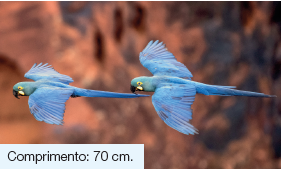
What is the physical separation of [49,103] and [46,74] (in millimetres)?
181

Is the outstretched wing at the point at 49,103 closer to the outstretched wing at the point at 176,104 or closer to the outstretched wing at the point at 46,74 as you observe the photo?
the outstretched wing at the point at 46,74

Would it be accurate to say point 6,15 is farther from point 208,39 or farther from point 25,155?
point 208,39

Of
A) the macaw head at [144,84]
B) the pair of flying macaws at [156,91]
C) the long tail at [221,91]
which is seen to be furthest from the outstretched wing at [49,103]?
the long tail at [221,91]

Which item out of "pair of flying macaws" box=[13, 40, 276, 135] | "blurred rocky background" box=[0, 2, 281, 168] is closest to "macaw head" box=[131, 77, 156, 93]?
"pair of flying macaws" box=[13, 40, 276, 135]

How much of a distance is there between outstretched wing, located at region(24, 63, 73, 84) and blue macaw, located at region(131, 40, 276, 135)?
25cm

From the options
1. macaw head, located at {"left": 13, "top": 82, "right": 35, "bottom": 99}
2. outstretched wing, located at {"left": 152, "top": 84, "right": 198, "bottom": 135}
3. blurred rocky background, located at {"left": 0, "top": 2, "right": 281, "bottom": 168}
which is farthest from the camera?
blurred rocky background, located at {"left": 0, "top": 2, "right": 281, "bottom": 168}

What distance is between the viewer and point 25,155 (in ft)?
3.23

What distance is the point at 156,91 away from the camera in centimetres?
83

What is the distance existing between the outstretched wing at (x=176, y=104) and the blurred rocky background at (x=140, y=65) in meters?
0.36

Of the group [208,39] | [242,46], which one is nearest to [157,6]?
[208,39]

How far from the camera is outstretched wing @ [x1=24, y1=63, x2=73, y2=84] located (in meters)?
0.95

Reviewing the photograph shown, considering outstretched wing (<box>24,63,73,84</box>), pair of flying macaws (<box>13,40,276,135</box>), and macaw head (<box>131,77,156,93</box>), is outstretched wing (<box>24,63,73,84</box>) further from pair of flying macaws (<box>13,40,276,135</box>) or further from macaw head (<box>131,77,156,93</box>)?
macaw head (<box>131,77,156,93</box>)

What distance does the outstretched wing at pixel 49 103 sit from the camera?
2.65 feet

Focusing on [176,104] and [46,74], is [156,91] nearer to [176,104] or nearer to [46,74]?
[176,104]
